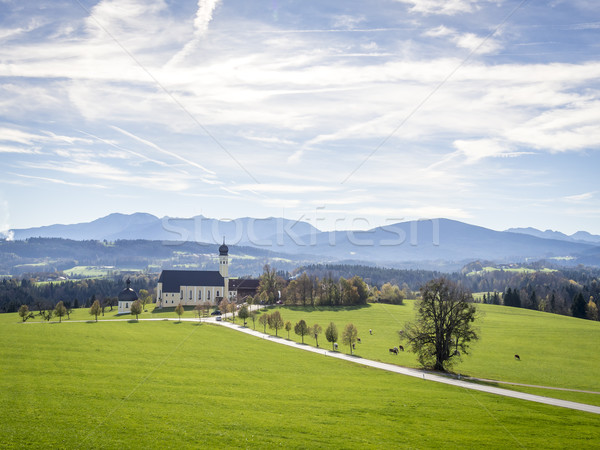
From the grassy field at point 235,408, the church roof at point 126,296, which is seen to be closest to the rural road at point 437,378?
the grassy field at point 235,408

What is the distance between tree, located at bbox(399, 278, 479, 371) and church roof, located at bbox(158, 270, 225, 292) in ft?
290

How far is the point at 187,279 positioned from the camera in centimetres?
12950

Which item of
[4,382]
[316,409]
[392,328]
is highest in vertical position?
[4,382]

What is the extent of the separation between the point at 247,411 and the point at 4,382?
64.4 feet

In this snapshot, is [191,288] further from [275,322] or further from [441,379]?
[441,379]

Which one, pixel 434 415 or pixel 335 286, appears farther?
pixel 335 286

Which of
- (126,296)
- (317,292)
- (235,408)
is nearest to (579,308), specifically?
(317,292)

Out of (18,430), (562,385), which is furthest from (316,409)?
(562,385)

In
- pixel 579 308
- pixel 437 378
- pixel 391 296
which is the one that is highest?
pixel 437 378

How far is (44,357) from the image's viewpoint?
39.9 meters

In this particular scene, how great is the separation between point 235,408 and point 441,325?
33609mm

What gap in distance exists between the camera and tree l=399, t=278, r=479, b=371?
51.6 metres

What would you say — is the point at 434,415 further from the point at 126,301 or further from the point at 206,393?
the point at 126,301

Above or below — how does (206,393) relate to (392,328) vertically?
above
